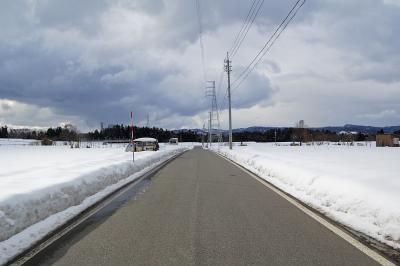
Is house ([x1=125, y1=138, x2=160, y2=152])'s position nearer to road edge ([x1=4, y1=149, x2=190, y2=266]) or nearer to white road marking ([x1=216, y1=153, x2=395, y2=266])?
road edge ([x1=4, y1=149, x2=190, y2=266])

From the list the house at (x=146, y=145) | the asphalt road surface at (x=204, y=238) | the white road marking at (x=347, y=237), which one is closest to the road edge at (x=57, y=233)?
the asphalt road surface at (x=204, y=238)

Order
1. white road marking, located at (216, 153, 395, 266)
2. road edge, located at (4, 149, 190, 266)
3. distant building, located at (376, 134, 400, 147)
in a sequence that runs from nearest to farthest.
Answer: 1. white road marking, located at (216, 153, 395, 266)
2. road edge, located at (4, 149, 190, 266)
3. distant building, located at (376, 134, 400, 147)

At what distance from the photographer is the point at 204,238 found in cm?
734

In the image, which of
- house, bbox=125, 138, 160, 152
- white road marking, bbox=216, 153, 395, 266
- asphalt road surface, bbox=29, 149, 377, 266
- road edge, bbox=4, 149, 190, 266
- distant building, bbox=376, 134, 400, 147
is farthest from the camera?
distant building, bbox=376, 134, 400, 147

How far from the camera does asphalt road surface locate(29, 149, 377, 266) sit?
606cm

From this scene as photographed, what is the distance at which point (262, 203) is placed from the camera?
11.5 meters

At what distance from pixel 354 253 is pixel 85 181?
9165 millimetres

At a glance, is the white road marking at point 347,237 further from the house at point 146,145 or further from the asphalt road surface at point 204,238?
the house at point 146,145

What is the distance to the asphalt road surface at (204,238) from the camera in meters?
6.06

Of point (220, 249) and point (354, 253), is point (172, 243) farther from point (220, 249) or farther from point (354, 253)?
point (354, 253)

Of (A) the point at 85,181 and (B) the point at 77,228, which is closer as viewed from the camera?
(B) the point at 77,228

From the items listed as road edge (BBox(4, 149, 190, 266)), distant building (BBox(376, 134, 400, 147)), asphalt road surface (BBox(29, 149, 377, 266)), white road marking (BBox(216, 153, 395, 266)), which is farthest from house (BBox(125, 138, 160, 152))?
white road marking (BBox(216, 153, 395, 266))

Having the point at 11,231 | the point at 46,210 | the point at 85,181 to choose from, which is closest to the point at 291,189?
the point at 85,181

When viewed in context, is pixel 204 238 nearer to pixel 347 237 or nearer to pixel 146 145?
pixel 347 237
